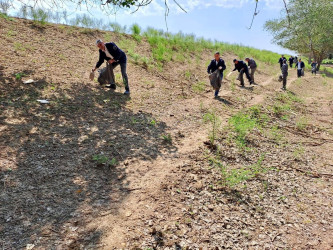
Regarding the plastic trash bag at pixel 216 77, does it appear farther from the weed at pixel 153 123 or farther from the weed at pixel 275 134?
the weed at pixel 153 123

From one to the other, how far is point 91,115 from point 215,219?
11.7 ft

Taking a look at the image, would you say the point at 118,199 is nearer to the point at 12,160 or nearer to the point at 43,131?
the point at 12,160

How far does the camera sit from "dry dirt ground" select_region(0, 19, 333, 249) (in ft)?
8.25

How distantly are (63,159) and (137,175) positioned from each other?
118 centimetres

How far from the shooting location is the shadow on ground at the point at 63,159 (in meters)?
2.44

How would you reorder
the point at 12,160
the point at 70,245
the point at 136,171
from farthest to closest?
the point at 136,171, the point at 12,160, the point at 70,245

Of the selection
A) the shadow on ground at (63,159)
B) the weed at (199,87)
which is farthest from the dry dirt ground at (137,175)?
the weed at (199,87)

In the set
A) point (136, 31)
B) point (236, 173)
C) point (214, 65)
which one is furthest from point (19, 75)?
point (136, 31)

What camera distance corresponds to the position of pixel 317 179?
3.96m

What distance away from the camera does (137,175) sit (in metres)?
3.47

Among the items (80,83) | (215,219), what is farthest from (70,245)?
(80,83)

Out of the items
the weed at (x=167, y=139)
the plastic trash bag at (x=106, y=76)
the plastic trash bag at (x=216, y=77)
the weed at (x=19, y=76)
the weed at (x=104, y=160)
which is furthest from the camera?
the plastic trash bag at (x=216, y=77)

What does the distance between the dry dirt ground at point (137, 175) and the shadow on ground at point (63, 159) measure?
0.02 metres

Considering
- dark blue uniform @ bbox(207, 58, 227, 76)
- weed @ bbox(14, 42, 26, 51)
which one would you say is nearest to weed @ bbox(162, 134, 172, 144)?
dark blue uniform @ bbox(207, 58, 227, 76)
